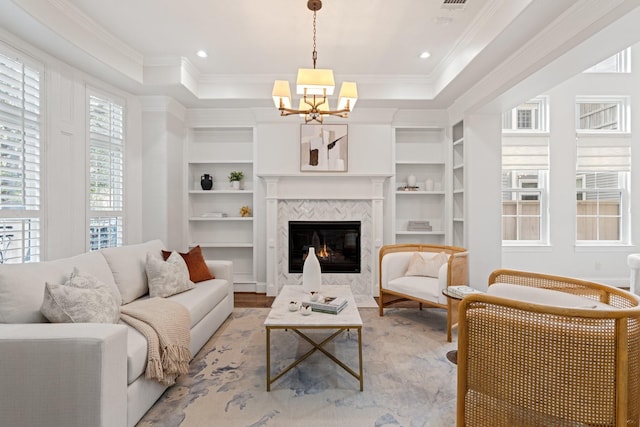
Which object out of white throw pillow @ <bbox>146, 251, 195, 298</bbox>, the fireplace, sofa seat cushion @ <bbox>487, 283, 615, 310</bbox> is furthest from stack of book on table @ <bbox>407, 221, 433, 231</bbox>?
white throw pillow @ <bbox>146, 251, 195, 298</bbox>

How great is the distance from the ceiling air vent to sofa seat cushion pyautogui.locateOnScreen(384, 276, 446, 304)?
2.53 m

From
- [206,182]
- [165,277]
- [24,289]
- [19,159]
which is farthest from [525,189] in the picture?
[19,159]

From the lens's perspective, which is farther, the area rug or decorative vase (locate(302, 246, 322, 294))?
decorative vase (locate(302, 246, 322, 294))

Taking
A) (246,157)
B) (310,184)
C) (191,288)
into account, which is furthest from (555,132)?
(191,288)

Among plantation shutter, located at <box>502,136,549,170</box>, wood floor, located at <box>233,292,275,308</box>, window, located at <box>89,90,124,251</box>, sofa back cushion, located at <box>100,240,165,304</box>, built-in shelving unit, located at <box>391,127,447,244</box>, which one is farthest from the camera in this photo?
plantation shutter, located at <box>502,136,549,170</box>

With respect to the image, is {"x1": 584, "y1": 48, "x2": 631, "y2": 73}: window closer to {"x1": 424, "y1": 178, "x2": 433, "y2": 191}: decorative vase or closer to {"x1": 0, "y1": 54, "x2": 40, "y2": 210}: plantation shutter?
{"x1": 424, "y1": 178, "x2": 433, "y2": 191}: decorative vase

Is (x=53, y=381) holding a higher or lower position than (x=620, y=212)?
lower

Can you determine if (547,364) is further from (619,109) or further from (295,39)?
(619,109)

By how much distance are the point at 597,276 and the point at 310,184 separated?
475 centimetres

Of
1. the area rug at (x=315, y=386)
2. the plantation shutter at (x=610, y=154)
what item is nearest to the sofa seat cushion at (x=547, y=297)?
the area rug at (x=315, y=386)

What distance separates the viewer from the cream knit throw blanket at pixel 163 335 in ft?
6.95

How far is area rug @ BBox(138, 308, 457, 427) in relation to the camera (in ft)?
6.72

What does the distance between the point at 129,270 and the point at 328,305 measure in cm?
179

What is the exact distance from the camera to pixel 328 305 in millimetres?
2588
